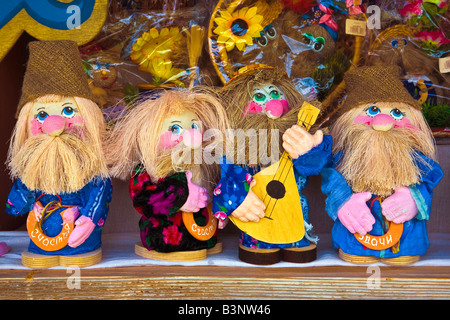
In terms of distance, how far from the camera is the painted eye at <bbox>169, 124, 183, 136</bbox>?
1765mm

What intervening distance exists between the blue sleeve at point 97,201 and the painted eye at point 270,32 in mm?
856

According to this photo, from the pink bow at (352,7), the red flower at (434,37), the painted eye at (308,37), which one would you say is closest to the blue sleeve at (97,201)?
the painted eye at (308,37)

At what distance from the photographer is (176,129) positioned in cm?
177

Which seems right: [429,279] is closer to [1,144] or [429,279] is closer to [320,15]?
[320,15]

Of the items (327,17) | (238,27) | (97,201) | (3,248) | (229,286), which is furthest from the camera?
(327,17)

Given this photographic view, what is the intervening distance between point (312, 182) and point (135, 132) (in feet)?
2.54

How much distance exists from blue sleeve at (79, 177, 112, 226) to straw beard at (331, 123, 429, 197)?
0.80 m

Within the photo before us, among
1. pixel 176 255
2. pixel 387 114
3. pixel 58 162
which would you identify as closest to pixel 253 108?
pixel 387 114

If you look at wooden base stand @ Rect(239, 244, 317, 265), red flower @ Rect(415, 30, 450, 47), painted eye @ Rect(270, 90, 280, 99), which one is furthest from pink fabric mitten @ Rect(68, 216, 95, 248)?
red flower @ Rect(415, 30, 450, 47)

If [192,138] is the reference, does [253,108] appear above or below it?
A: above

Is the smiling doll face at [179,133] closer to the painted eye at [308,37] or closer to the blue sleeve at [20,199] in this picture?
the blue sleeve at [20,199]

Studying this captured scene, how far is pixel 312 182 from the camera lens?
2.17m

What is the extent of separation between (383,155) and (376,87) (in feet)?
0.80

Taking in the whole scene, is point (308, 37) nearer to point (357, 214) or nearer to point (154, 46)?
point (154, 46)
